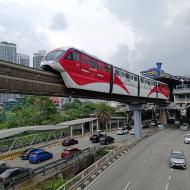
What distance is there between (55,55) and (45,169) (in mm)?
10348

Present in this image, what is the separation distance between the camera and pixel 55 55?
2441 centimetres

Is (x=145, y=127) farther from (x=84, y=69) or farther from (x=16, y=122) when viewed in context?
(x=84, y=69)

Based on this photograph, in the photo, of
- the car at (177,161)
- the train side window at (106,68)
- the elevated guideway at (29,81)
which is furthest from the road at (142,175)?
the train side window at (106,68)

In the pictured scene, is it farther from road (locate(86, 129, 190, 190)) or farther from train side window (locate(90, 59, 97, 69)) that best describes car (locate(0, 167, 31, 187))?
train side window (locate(90, 59, 97, 69))

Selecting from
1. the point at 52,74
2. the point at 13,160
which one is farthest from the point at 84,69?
the point at 13,160

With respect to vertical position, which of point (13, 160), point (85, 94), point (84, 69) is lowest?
point (13, 160)

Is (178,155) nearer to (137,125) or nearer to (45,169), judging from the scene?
(45,169)

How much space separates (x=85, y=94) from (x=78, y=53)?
6.32 m

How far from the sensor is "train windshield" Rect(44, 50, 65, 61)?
24094mm

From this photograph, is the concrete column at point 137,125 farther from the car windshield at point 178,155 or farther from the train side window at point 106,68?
the car windshield at point 178,155

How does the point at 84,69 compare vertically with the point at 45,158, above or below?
above

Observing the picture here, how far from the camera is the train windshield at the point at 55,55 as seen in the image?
24094mm

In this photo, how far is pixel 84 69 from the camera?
27.3 metres

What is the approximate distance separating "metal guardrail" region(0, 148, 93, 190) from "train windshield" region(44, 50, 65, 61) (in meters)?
9.73
